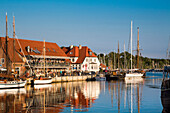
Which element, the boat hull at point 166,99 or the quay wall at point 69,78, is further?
the quay wall at point 69,78

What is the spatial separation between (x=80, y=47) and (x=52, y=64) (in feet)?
92.4

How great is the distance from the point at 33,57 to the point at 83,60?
90.1 feet

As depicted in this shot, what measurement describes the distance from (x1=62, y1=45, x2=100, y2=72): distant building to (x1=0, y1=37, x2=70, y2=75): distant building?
898cm

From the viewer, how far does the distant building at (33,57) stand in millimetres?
76188

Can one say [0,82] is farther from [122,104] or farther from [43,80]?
[122,104]

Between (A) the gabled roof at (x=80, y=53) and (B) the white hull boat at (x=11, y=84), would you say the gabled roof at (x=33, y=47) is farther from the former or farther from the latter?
(B) the white hull boat at (x=11, y=84)

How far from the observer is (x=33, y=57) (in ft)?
267

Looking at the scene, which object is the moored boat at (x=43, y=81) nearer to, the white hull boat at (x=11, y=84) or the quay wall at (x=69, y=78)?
the quay wall at (x=69, y=78)

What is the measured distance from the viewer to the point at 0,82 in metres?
60.2

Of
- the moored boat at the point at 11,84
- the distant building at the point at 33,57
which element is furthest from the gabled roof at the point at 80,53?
the moored boat at the point at 11,84

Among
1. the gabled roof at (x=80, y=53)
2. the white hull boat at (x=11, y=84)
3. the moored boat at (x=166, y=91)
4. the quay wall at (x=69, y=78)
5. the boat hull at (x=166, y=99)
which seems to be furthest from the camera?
the gabled roof at (x=80, y=53)

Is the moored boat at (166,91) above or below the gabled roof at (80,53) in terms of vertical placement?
below

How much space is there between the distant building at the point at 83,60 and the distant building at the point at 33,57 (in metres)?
8.98

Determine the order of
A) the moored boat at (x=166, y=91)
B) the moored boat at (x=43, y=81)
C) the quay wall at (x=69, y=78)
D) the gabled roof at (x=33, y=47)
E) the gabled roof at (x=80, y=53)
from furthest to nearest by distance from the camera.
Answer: the gabled roof at (x=80, y=53) → the quay wall at (x=69, y=78) → the gabled roof at (x=33, y=47) → the moored boat at (x=43, y=81) → the moored boat at (x=166, y=91)
